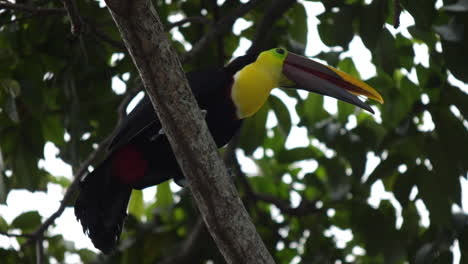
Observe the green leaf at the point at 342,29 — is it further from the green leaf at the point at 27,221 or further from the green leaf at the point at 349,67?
the green leaf at the point at 27,221

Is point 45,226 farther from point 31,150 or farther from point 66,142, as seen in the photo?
point 66,142

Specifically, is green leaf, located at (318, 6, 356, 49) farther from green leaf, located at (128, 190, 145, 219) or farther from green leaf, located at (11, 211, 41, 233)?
green leaf, located at (11, 211, 41, 233)

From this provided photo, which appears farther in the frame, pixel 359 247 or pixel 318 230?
pixel 359 247

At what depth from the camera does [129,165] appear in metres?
3.85

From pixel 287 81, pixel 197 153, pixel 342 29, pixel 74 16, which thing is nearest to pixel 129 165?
pixel 74 16

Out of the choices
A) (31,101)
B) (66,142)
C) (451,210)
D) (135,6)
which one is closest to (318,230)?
(451,210)

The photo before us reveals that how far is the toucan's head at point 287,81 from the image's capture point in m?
3.95

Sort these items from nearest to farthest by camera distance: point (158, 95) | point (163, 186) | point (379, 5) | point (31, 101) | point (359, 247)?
point (158, 95) → point (379, 5) → point (31, 101) → point (163, 186) → point (359, 247)

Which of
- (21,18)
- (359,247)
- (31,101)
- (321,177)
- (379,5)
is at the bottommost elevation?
(359,247)

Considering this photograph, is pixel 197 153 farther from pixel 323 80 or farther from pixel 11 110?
pixel 323 80

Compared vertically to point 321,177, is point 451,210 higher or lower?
lower

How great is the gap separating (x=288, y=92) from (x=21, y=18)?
1.74 metres

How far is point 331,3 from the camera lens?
12.1 ft

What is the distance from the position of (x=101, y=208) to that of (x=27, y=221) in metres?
0.46
